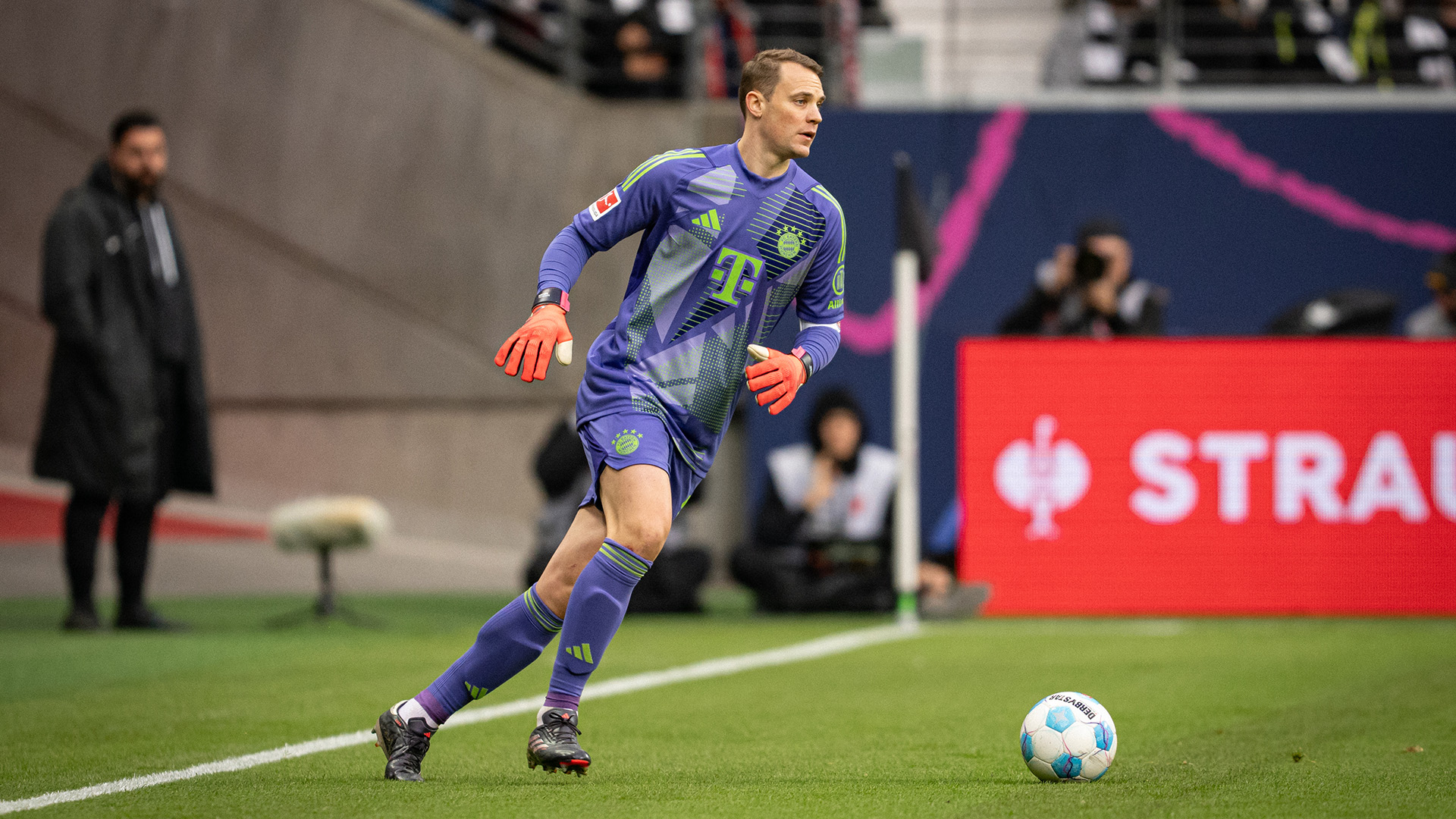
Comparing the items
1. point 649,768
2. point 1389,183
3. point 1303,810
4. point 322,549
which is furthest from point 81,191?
point 1389,183

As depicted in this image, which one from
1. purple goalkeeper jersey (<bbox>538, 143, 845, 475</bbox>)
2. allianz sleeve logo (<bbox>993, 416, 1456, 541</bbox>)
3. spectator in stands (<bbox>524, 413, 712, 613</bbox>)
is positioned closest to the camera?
purple goalkeeper jersey (<bbox>538, 143, 845, 475</bbox>)

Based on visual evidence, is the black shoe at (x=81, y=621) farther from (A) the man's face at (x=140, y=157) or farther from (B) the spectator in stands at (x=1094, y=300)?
(B) the spectator in stands at (x=1094, y=300)

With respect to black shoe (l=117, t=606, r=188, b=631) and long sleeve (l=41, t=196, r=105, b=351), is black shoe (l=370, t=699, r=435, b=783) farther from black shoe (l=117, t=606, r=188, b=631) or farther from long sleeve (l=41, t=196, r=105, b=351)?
long sleeve (l=41, t=196, r=105, b=351)

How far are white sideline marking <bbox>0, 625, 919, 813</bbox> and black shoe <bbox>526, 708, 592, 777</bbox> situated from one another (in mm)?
844

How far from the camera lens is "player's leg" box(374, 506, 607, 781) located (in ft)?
14.2

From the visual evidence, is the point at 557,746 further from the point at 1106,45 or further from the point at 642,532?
the point at 1106,45

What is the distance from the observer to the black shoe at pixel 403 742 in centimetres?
432

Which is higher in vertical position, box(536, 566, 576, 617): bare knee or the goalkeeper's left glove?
the goalkeeper's left glove

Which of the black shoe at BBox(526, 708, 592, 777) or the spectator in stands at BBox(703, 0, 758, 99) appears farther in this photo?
the spectator in stands at BBox(703, 0, 758, 99)

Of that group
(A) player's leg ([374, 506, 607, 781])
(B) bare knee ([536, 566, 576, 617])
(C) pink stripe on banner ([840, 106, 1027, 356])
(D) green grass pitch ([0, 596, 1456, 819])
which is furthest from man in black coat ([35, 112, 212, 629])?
(C) pink stripe on banner ([840, 106, 1027, 356])

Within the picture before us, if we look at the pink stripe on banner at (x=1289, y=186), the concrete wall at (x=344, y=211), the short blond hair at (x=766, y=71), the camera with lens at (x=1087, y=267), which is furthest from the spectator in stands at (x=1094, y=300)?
the short blond hair at (x=766, y=71)

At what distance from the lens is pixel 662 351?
14.9 feet

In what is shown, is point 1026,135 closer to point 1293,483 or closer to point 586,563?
point 1293,483

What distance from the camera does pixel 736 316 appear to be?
4.63m
